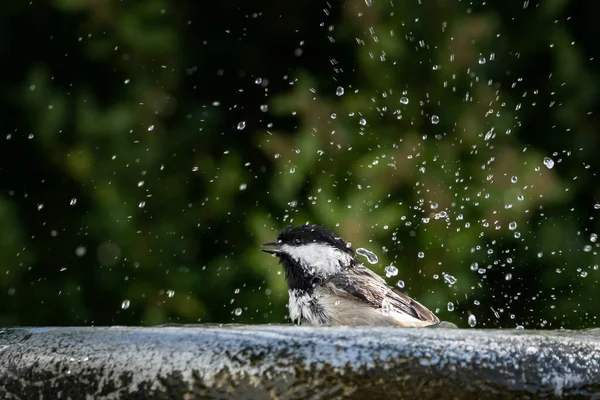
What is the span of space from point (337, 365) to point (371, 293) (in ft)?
5.56

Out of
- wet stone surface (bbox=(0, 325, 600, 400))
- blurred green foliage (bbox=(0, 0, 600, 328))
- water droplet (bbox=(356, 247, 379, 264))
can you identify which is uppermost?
blurred green foliage (bbox=(0, 0, 600, 328))

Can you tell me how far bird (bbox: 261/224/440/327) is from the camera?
300 centimetres

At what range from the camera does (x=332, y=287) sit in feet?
10.2

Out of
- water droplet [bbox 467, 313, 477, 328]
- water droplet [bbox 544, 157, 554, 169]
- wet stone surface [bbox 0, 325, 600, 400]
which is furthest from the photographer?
water droplet [bbox 544, 157, 554, 169]

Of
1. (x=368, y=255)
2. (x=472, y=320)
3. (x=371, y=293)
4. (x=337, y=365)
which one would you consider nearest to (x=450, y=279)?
(x=472, y=320)

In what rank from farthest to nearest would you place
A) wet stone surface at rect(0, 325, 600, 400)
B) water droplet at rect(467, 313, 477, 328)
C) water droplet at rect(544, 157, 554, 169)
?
water droplet at rect(544, 157, 554, 169) → water droplet at rect(467, 313, 477, 328) → wet stone surface at rect(0, 325, 600, 400)

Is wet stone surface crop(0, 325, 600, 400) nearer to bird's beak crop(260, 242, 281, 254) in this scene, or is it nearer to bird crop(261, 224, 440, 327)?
bird crop(261, 224, 440, 327)

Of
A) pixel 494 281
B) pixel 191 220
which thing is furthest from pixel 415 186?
pixel 191 220

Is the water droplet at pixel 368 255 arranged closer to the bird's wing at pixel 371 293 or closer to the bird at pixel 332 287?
the bird at pixel 332 287

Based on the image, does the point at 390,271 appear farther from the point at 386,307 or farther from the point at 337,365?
the point at 337,365

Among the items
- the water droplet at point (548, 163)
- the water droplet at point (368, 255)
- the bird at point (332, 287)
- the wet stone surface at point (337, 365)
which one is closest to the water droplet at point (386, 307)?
the bird at point (332, 287)

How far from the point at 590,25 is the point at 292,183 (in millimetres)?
1493

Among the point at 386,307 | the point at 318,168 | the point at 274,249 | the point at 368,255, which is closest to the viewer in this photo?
the point at 386,307

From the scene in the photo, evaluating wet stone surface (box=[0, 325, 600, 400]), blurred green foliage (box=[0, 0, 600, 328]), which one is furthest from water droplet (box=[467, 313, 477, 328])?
wet stone surface (box=[0, 325, 600, 400])
